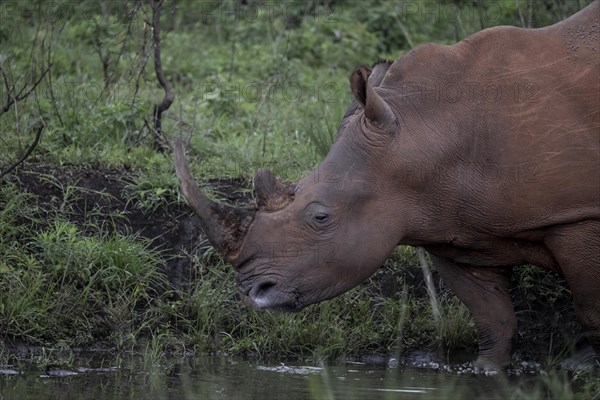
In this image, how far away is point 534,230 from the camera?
19.7 feet

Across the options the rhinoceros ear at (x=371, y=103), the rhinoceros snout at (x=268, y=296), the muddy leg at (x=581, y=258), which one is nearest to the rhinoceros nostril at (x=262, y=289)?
the rhinoceros snout at (x=268, y=296)

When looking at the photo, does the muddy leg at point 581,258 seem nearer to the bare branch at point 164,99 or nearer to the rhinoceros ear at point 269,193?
the rhinoceros ear at point 269,193

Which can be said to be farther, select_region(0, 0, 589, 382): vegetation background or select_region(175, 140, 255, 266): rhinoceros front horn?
select_region(0, 0, 589, 382): vegetation background

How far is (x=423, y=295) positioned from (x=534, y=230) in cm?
152

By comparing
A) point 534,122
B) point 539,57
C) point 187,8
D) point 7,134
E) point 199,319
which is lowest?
point 199,319

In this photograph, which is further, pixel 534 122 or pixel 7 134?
pixel 7 134

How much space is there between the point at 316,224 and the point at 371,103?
25.5 inches

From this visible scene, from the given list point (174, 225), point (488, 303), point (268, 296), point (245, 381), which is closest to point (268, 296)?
point (268, 296)

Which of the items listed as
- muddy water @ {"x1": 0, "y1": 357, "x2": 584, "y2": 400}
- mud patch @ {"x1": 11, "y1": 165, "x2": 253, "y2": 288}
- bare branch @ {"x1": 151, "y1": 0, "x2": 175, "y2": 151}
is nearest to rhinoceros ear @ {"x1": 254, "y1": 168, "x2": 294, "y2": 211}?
muddy water @ {"x1": 0, "y1": 357, "x2": 584, "y2": 400}

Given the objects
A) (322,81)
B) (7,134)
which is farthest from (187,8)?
(7,134)

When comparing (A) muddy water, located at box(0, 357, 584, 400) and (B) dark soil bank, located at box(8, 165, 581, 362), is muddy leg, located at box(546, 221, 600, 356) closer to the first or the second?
(A) muddy water, located at box(0, 357, 584, 400)

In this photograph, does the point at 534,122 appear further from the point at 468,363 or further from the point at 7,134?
the point at 7,134

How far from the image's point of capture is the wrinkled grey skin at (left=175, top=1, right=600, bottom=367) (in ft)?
19.4

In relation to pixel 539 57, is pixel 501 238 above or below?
below
